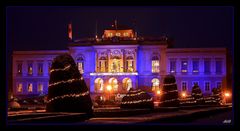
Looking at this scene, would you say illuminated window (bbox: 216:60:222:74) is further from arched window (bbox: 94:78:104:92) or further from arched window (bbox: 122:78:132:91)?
arched window (bbox: 94:78:104:92)

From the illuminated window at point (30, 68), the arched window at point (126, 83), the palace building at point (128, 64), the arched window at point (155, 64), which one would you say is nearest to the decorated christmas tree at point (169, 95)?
the palace building at point (128, 64)

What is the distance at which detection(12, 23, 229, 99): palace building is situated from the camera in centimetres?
5819

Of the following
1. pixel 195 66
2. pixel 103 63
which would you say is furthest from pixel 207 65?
pixel 103 63

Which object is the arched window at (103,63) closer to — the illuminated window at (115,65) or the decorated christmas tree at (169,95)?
the illuminated window at (115,65)

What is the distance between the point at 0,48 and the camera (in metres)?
11.0

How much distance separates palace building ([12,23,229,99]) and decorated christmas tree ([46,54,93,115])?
3820 cm

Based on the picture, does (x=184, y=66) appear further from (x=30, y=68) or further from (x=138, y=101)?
(x=138, y=101)

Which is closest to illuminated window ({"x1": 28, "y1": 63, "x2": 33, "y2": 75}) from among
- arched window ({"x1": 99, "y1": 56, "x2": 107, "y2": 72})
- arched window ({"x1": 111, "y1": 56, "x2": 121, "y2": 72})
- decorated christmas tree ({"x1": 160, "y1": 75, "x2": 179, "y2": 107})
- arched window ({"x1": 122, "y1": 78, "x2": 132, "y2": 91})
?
arched window ({"x1": 99, "y1": 56, "x2": 107, "y2": 72})

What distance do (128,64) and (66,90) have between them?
46.5 metres

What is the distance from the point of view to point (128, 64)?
63.1m

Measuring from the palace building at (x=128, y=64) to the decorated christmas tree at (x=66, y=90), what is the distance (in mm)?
38197

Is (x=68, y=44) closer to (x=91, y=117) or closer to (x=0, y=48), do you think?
(x=91, y=117)

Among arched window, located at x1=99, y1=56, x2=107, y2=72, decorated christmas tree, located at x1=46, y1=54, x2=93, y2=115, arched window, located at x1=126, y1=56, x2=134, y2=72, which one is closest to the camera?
decorated christmas tree, located at x1=46, y1=54, x2=93, y2=115

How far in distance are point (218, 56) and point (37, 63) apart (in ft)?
64.9
